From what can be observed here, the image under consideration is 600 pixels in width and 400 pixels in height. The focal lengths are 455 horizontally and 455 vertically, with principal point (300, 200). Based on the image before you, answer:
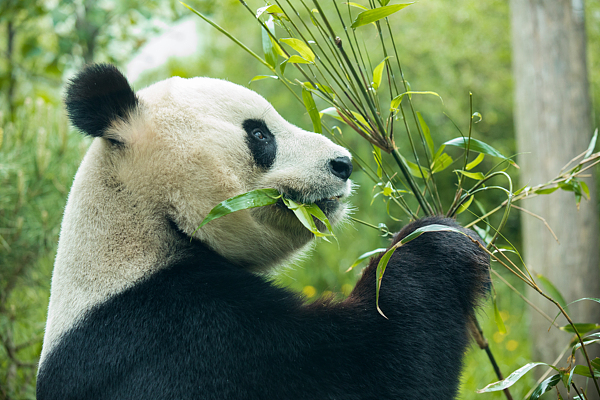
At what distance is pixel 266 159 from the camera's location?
1.65m

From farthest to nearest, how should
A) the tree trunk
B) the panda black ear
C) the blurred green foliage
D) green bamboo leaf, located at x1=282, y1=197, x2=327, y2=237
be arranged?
the tree trunk, the blurred green foliage, the panda black ear, green bamboo leaf, located at x1=282, y1=197, x2=327, y2=237

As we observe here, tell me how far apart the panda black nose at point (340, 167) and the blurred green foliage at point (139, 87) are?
185 mm

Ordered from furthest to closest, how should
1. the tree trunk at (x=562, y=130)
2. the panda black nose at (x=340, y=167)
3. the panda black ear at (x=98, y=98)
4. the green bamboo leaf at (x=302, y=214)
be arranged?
the tree trunk at (x=562, y=130) < the panda black nose at (x=340, y=167) < the panda black ear at (x=98, y=98) < the green bamboo leaf at (x=302, y=214)

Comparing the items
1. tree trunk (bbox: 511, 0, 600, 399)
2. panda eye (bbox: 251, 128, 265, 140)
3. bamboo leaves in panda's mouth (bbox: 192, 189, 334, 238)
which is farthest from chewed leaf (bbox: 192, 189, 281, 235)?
tree trunk (bbox: 511, 0, 600, 399)

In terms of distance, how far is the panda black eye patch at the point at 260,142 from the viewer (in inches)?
64.7

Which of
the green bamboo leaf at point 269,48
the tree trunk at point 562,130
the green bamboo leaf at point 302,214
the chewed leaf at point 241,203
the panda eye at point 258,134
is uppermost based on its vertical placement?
the green bamboo leaf at point 269,48

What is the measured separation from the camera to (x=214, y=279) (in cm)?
146

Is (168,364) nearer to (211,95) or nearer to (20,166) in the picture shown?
(211,95)

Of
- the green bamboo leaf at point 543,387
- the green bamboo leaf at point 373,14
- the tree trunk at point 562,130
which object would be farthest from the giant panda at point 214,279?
the tree trunk at point 562,130

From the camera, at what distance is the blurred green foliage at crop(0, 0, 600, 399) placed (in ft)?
9.71

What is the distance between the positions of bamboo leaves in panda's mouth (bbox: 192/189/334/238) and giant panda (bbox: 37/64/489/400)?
92 mm

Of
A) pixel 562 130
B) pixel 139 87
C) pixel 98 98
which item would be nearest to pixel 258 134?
pixel 98 98

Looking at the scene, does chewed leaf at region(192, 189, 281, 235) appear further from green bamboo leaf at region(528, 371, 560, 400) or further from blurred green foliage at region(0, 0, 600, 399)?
green bamboo leaf at region(528, 371, 560, 400)

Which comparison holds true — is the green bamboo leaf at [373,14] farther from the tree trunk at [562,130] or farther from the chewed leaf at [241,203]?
the tree trunk at [562,130]
